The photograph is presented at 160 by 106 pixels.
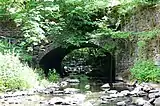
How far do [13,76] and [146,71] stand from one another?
13.5 ft

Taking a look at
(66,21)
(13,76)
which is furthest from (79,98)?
(66,21)

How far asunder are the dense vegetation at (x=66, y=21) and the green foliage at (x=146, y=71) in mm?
345

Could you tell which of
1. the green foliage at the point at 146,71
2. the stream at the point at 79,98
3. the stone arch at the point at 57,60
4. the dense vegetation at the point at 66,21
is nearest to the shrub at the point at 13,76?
the stream at the point at 79,98

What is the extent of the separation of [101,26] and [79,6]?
3.89ft

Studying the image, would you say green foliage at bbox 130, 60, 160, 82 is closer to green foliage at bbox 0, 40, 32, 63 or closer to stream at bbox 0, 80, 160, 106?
stream at bbox 0, 80, 160, 106

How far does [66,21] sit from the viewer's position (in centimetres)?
1422

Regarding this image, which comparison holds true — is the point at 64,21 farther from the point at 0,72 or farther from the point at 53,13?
the point at 0,72

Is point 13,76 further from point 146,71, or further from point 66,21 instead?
point 66,21

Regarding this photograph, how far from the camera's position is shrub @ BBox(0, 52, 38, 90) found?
10.2 meters

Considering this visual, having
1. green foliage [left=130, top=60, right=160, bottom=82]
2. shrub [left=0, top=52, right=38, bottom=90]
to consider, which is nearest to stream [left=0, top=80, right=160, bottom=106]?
shrub [left=0, top=52, right=38, bottom=90]

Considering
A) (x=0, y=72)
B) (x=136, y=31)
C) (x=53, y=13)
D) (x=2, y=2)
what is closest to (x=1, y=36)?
(x=2, y=2)

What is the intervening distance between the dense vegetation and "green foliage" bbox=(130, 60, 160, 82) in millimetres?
345

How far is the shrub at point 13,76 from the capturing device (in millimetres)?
10172

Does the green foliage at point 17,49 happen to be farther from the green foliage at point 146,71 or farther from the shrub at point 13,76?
the green foliage at point 146,71
